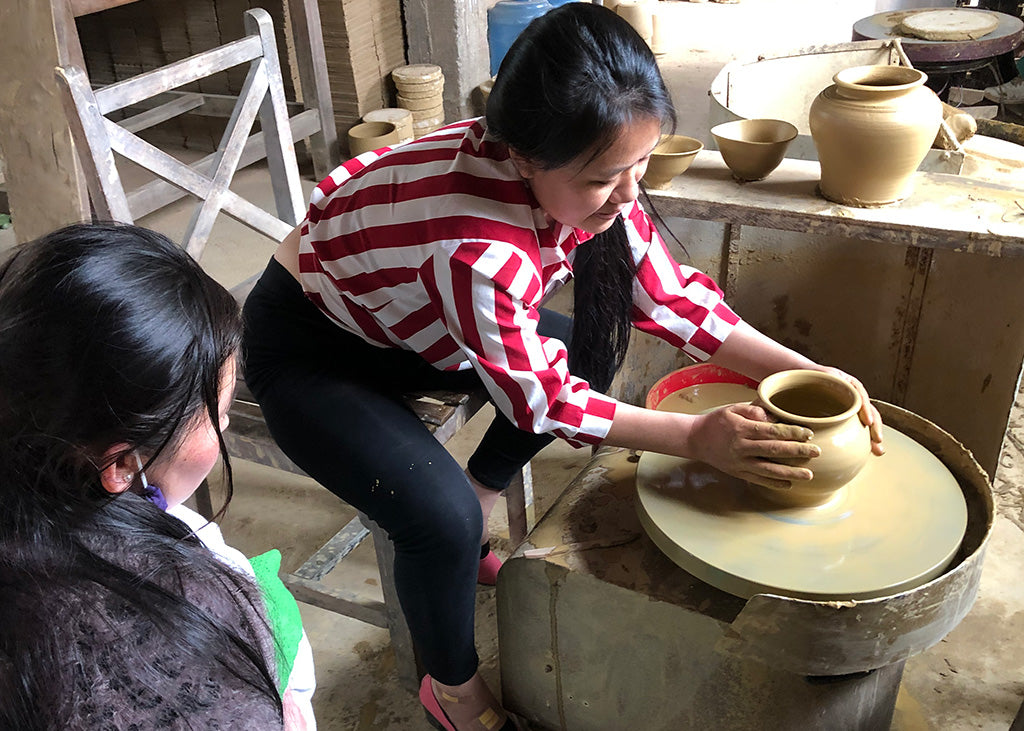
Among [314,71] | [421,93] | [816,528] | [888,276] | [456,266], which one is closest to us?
[456,266]

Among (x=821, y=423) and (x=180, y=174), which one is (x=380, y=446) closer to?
(x=821, y=423)

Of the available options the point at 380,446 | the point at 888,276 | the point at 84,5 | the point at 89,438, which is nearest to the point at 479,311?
the point at 380,446

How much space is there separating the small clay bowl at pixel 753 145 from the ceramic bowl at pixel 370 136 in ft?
7.07

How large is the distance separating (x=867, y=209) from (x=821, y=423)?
0.84 meters

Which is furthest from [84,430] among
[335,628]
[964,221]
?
[964,221]

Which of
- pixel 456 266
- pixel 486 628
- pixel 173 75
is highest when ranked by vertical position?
pixel 173 75

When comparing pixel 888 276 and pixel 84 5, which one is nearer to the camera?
pixel 888 276

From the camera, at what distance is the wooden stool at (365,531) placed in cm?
160

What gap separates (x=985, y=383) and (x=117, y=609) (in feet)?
6.50

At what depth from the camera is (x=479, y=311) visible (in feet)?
4.11

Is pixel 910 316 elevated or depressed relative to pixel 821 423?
depressed

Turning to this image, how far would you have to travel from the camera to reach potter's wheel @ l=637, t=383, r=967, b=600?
1.27 m

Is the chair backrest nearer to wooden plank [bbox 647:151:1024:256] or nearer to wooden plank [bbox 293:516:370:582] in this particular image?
wooden plank [bbox 293:516:370:582]

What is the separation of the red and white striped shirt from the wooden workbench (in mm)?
631
